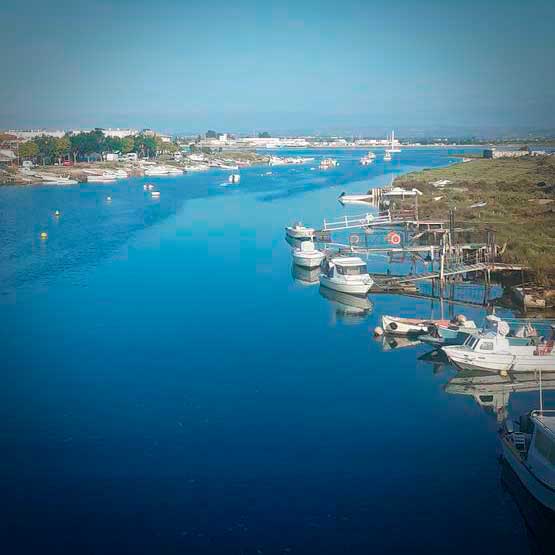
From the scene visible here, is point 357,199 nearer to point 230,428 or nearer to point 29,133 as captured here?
point 230,428

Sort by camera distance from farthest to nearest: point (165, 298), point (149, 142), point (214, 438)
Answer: point (149, 142) → point (165, 298) → point (214, 438)

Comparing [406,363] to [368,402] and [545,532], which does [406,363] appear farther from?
[545,532]

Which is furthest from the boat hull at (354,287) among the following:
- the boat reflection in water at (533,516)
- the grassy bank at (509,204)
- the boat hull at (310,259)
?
the boat reflection in water at (533,516)

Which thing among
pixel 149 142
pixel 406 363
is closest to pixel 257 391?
pixel 406 363

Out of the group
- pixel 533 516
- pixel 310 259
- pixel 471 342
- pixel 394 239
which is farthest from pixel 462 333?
pixel 394 239

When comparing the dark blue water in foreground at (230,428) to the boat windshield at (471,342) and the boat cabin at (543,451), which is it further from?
the boat windshield at (471,342)

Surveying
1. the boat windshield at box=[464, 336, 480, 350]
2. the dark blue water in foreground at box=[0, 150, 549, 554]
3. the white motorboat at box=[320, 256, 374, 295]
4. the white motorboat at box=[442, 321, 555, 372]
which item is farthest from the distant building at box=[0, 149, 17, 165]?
the white motorboat at box=[442, 321, 555, 372]

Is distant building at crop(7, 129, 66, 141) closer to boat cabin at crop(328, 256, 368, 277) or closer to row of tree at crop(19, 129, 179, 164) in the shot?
row of tree at crop(19, 129, 179, 164)

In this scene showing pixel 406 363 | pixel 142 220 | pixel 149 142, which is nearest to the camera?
pixel 406 363
